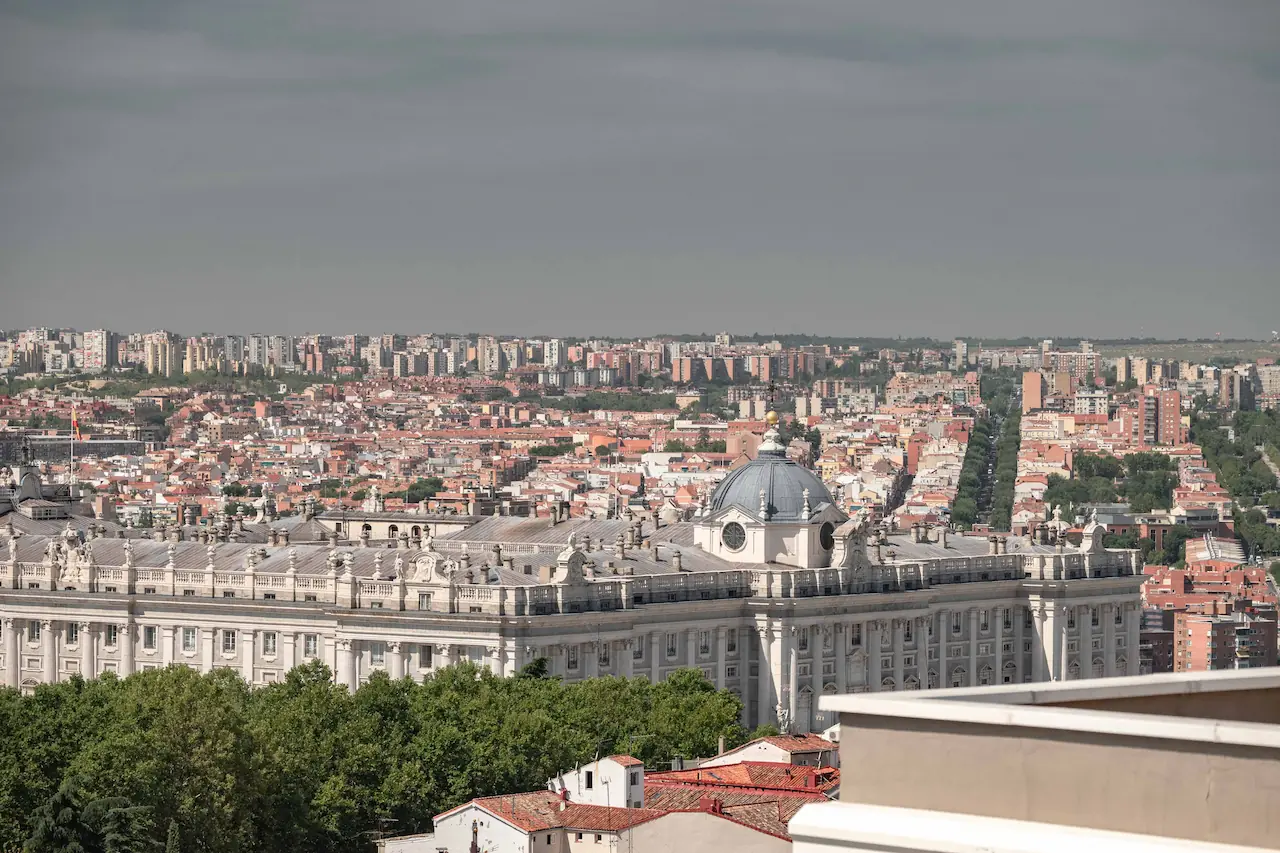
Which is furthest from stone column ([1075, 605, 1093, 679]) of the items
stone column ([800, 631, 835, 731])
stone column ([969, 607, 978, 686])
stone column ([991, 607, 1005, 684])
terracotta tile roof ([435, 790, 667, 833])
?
terracotta tile roof ([435, 790, 667, 833])

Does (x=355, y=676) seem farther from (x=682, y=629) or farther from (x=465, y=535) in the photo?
(x=465, y=535)

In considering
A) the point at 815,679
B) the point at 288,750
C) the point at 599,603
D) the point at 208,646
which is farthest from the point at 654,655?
the point at 288,750

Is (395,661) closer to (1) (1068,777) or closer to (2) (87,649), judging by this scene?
(2) (87,649)

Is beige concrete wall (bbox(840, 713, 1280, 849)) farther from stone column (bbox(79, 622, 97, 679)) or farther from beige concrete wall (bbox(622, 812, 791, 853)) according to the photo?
stone column (bbox(79, 622, 97, 679))

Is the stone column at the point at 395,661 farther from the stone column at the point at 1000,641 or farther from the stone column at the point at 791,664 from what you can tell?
the stone column at the point at 1000,641

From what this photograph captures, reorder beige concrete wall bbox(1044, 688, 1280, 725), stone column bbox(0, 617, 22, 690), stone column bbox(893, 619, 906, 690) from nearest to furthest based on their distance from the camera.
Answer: beige concrete wall bbox(1044, 688, 1280, 725)
stone column bbox(0, 617, 22, 690)
stone column bbox(893, 619, 906, 690)

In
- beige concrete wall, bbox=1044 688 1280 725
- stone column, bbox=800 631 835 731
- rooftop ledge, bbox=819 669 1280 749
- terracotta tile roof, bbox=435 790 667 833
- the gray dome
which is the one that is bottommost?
stone column, bbox=800 631 835 731

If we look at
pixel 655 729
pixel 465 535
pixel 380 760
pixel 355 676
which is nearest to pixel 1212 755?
pixel 380 760
